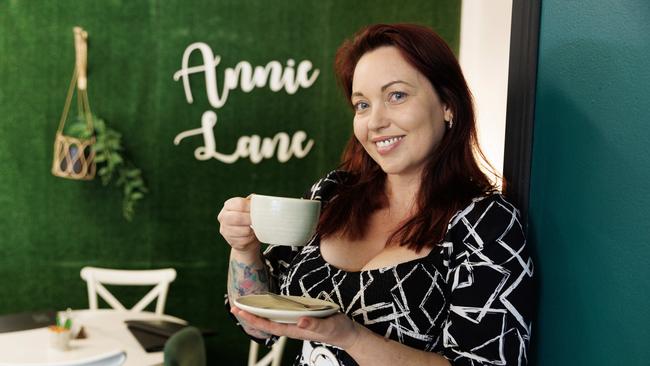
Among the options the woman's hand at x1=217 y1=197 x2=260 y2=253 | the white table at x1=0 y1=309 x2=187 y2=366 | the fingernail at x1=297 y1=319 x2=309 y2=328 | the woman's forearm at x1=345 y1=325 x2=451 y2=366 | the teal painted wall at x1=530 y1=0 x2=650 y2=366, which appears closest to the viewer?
the teal painted wall at x1=530 y1=0 x2=650 y2=366

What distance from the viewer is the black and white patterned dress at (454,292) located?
115 centimetres

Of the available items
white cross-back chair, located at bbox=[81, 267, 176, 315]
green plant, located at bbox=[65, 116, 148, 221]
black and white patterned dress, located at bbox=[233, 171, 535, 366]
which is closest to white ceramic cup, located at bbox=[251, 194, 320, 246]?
black and white patterned dress, located at bbox=[233, 171, 535, 366]

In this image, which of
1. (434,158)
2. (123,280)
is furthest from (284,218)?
(123,280)

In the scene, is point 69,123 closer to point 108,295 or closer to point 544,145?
point 108,295

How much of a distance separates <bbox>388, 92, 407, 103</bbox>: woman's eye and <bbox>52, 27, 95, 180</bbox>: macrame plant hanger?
2.79m

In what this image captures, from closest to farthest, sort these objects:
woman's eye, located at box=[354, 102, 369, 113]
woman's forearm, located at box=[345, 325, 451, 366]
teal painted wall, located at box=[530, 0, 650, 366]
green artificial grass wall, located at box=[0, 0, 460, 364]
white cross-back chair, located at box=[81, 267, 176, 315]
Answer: teal painted wall, located at box=[530, 0, 650, 366], woman's forearm, located at box=[345, 325, 451, 366], woman's eye, located at box=[354, 102, 369, 113], white cross-back chair, located at box=[81, 267, 176, 315], green artificial grass wall, located at box=[0, 0, 460, 364]

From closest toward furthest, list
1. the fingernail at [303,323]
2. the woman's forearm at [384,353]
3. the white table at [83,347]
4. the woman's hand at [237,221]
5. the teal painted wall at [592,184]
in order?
1. the teal painted wall at [592,184]
2. the fingernail at [303,323]
3. the woman's forearm at [384,353]
4. the woman's hand at [237,221]
5. the white table at [83,347]

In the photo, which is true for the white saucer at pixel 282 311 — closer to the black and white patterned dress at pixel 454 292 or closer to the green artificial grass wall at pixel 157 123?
the black and white patterned dress at pixel 454 292

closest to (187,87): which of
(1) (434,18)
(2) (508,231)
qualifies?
(1) (434,18)

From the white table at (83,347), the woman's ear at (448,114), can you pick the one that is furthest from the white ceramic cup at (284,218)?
the white table at (83,347)

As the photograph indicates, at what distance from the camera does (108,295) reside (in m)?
3.76

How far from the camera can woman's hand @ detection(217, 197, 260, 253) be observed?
4.37 ft

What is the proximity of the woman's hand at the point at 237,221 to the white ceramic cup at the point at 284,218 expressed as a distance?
0.12 meters

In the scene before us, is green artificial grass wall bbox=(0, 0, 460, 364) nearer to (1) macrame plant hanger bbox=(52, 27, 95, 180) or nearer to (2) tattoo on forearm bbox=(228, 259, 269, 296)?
(1) macrame plant hanger bbox=(52, 27, 95, 180)
